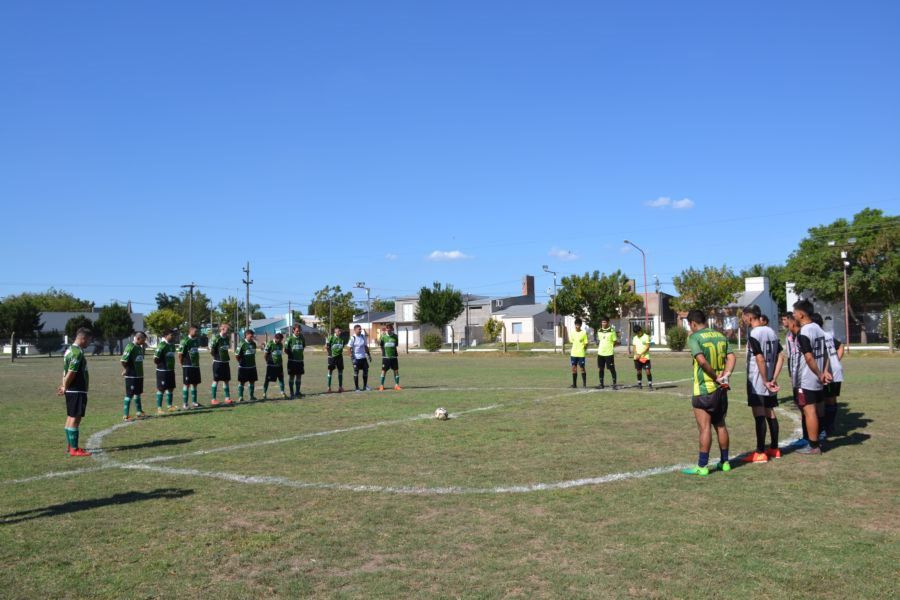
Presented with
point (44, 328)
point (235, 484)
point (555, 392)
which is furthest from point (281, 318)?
point (235, 484)

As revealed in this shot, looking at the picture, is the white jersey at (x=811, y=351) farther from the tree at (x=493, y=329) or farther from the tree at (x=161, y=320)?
the tree at (x=161, y=320)

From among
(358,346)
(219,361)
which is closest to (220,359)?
(219,361)

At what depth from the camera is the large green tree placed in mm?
81438

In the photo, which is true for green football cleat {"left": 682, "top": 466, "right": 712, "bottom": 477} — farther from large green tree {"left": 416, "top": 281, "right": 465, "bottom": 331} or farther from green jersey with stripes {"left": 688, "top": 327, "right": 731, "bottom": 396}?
large green tree {"left": 416, "top": 281, "right": 465, "bottom": 331}

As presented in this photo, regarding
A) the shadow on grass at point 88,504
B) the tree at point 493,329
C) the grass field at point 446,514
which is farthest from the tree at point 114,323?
the shadow on grass at point 88,504

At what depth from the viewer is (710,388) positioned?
28.3 feet

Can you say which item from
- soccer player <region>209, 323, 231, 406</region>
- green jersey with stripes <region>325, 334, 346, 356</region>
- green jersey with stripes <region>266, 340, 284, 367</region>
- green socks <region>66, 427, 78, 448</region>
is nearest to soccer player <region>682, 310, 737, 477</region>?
green socks <region>66, 427, 78, 448</region>

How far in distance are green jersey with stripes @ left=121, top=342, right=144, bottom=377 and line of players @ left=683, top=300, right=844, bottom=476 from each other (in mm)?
11921

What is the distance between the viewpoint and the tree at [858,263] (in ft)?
199

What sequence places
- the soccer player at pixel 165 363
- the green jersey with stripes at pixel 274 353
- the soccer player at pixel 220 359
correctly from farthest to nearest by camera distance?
the green jersey with stripes at pixel 274 353 → the soccer player at pixel 220 359 → the soccer player at pixel 165 363

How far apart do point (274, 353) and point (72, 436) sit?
855 cm

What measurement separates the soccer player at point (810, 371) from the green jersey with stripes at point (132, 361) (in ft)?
43.2

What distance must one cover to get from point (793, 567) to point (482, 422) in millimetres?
8499

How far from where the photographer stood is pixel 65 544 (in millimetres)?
6141
